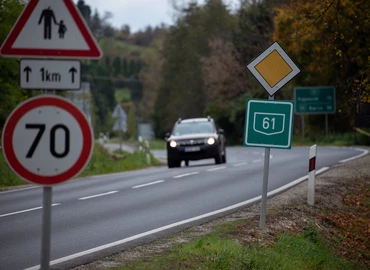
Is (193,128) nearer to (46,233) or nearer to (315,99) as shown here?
(315,99)

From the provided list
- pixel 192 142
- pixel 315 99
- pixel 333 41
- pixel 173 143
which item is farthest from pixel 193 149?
pixel 315 99

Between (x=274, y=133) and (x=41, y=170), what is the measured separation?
17.7ft

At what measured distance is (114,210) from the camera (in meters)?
13.5

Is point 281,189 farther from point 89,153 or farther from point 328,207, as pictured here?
point 89,153

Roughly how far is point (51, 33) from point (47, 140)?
0.78 metres

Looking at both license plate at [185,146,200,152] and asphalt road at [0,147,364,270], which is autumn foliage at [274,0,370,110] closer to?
asphalt road at [0,147,364,270]

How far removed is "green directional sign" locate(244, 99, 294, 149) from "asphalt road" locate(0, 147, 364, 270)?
1704mm

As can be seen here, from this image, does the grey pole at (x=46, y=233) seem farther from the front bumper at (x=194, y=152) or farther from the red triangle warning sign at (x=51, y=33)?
the front bumper at (x=194, y=152)

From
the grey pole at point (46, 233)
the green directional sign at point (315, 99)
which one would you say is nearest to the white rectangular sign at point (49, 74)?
the grey pole at point (46, 233)

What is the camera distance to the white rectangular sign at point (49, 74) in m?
5.61

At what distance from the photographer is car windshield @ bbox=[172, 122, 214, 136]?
2891cm

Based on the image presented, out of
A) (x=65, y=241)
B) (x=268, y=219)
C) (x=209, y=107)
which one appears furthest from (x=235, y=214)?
(x=209, y=107)

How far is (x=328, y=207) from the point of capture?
14.1 metres

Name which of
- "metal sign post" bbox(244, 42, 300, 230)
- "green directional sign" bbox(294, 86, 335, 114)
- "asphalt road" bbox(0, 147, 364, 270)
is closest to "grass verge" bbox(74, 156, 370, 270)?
"asphalt road" bbox(0, 147, 364, 270)
